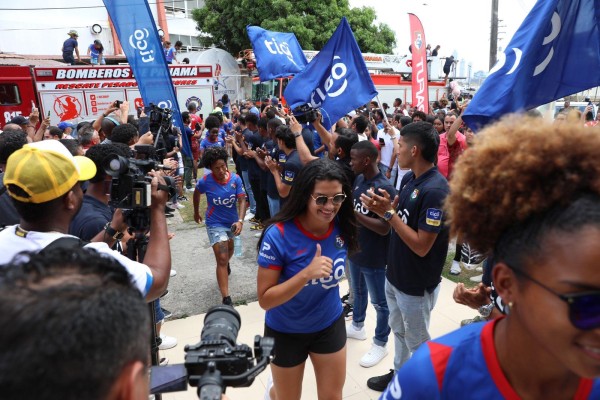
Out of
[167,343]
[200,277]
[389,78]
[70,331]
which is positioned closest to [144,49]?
[200,277]

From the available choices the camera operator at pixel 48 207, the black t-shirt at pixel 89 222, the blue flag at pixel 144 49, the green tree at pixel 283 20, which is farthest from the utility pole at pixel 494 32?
the camera operator at pixel 48 207

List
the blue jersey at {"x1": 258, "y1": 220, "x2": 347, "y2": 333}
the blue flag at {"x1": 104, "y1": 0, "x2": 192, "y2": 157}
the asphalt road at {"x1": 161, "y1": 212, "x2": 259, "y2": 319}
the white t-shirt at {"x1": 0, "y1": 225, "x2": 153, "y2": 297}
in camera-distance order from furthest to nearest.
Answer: the blue flag at {"x1": 104, "y1": 0, "x2": 192, "y2": 157}
the asphalt road at {"x1": 161, "y1": 212, "x2": 259, "y2": 319}
the blue jersey at {"x1": 258, "y1": 220, "x2": 347, "y2": 333}
the white t-shirt at {"x1": 0, "y1": 225, "x2": 153, "y2": 297}

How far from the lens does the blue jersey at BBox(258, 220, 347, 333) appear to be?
8.34 ft

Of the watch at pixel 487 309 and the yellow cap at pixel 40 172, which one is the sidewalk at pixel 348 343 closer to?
the watch at pixel 487 309

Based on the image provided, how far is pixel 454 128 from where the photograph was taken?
5.60m

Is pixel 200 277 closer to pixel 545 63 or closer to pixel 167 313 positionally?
pixel 167 313

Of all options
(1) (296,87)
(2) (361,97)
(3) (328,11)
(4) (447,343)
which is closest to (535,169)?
(4) (447,343)

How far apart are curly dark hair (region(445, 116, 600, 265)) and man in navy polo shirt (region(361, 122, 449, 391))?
1.55 meters

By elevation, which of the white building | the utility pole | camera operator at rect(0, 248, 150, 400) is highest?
the white building

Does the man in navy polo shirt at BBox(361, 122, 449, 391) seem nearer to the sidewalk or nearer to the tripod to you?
the sidewalk

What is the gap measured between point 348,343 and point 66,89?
12.8m

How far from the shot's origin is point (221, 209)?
5.04 metres

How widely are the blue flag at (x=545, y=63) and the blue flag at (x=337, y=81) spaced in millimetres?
2274

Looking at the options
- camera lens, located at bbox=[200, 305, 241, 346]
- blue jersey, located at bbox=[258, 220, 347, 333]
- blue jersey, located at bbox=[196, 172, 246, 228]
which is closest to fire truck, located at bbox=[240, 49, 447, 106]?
blue jersey, located at bbox=[196, 172, 246, 228]
